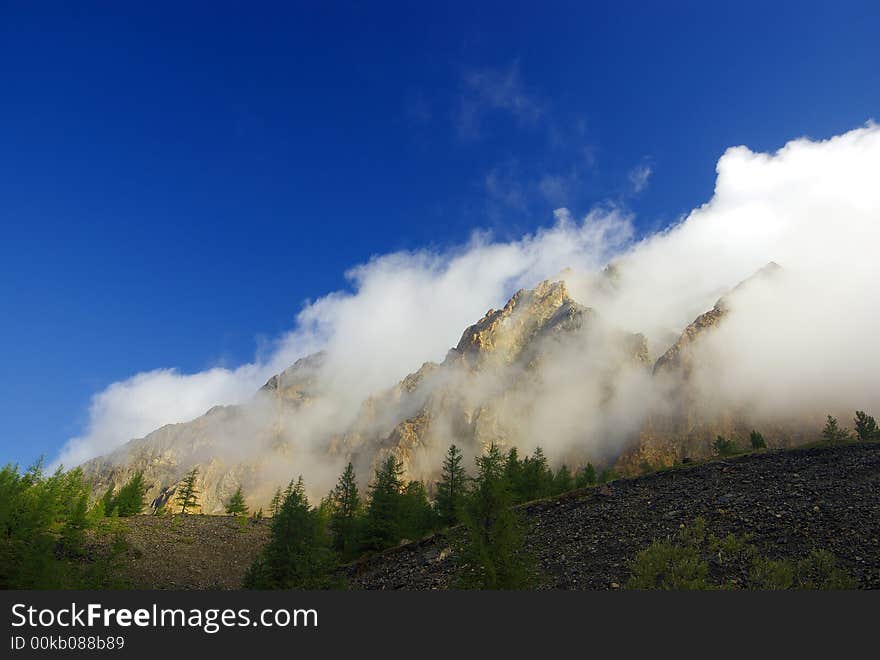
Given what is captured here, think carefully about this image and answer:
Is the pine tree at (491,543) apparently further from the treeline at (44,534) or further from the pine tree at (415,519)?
the pine tree at (415,519)

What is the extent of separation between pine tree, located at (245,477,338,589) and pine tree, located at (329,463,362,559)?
636 inches

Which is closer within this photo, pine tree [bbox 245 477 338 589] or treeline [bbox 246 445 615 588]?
treeline [bbox 246 445 615 588]

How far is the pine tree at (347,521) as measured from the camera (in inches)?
1929

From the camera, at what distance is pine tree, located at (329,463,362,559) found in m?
49.0

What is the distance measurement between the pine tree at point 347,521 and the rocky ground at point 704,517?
8045 mm

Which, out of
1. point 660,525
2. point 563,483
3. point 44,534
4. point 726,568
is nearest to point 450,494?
point 563,483

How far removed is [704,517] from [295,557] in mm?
24933

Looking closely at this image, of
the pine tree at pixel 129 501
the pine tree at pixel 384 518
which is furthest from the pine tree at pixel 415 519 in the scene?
the pine tree at pixel 129 501

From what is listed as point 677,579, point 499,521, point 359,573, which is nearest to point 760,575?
point 677,579

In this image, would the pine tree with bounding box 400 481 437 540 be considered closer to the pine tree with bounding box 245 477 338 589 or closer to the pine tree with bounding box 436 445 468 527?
the pine tree with bounding box 436 445 468 527

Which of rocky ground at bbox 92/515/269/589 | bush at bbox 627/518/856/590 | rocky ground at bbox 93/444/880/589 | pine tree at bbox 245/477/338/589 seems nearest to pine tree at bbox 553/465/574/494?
rocky ground at bbox 93/444/880/589

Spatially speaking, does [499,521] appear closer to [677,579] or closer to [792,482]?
[677,579]

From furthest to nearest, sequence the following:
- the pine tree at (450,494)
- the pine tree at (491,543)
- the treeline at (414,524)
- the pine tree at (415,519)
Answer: the pine tree at (450,494) → the pine tree at (415,519) → the treeline at (414,524) → the pine tree at (491,543)

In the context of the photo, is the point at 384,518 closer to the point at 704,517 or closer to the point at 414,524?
the point at 414,524
